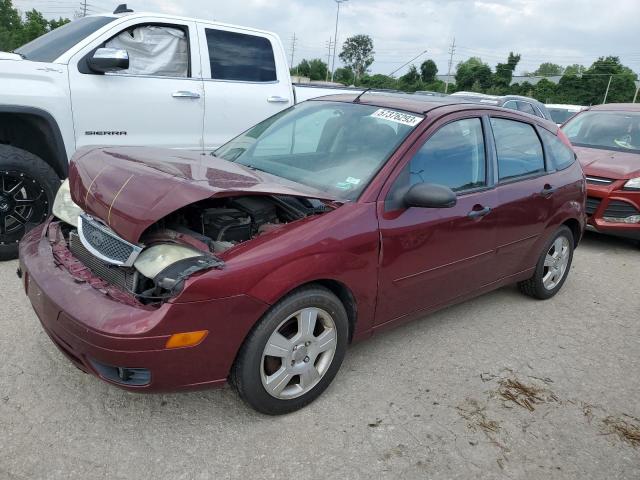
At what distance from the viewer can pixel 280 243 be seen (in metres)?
2.56

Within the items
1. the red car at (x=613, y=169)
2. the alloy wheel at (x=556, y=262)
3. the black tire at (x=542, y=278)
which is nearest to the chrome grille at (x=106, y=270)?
the black tire at (x=542, y=278)

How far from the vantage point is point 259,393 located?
2621mm

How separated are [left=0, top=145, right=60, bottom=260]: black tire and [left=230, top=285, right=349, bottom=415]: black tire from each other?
289 cm

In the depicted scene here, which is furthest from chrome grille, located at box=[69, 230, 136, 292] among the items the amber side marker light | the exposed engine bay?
the amber side marker light

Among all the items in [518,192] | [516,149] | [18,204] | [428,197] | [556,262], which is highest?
[516,149]

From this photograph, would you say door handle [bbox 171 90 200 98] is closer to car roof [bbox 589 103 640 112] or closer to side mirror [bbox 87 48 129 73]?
side mirror [bbox 87 48 129 73]

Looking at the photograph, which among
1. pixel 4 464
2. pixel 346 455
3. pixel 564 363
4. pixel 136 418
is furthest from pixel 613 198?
pixel 4 464

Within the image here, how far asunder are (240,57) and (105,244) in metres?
3.72

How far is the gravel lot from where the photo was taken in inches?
95.8

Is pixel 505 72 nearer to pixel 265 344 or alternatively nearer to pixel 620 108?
pixel 620 108

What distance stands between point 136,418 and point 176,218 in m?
1.05

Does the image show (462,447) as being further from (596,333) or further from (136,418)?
(596,333)

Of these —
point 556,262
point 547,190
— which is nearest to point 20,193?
point 547,190

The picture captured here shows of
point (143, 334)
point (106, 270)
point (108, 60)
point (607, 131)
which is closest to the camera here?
point (143, 334)
